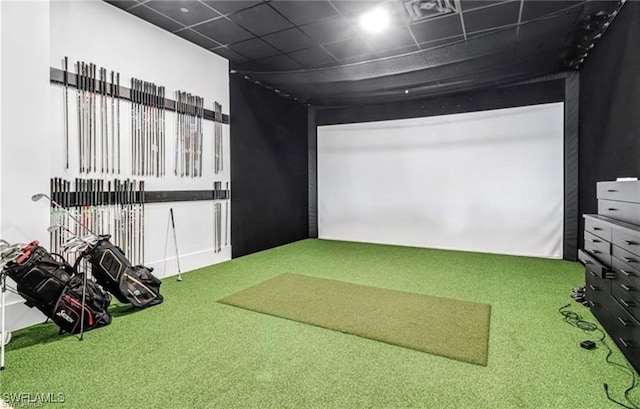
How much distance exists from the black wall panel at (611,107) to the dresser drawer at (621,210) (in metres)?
0.85

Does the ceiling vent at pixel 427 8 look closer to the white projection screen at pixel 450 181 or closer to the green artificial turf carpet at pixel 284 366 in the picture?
the white projection screen at pixel 450 181

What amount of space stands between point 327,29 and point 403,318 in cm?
319

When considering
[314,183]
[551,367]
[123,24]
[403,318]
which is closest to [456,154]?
[314,183]

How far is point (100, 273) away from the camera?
8.71 feet

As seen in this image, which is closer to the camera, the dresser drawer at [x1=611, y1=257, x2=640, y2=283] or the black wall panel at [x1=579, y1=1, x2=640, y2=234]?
the dresser drawer at [x1=611, y1=257, x2=640, y2=283]

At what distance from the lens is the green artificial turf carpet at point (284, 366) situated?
5.41 feet

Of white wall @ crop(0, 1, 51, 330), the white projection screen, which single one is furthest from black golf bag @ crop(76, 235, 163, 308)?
the white projection screen

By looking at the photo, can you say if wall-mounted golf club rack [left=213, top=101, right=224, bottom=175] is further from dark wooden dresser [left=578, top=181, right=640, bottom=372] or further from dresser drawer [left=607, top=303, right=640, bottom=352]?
dresser drawer [left=607, top=303, right=640, bottom=352]

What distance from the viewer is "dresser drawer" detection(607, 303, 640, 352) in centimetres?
184

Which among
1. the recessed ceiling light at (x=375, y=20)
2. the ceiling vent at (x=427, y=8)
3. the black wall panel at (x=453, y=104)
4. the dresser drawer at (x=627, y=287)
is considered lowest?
the dresser drawer at (x=627, y=287)

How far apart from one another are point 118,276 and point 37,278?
0.57 meters

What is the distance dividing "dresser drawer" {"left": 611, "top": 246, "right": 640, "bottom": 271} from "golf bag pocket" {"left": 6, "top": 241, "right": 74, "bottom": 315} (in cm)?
360

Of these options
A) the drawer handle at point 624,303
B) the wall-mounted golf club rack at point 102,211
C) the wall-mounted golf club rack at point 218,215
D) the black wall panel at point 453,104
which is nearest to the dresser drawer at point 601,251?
the drawer handle at point 624,303

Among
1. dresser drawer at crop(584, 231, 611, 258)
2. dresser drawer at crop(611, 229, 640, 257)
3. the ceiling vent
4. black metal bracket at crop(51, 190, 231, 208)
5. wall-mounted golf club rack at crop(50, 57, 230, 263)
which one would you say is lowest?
dresser drawer at crop(584, 231, 611, 258)
